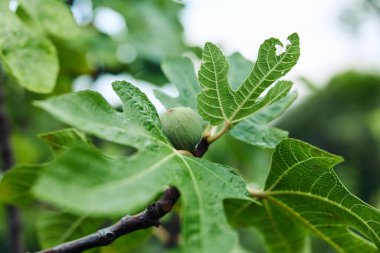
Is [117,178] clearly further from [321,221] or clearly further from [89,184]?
[321,221]

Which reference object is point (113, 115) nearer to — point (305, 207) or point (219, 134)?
point (219, 134)

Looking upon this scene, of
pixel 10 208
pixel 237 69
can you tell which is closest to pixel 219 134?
pixel 237 69

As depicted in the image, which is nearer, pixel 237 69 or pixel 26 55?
pixel 26 55

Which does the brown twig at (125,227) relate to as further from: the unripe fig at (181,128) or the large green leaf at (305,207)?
the large green leaf at (305,207)

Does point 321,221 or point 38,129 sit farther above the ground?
point 321,221

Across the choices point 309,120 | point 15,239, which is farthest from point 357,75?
point 15,239

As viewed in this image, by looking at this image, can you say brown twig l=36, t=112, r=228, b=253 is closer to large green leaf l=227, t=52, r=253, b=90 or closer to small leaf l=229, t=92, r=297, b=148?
small leaf l=229, t=92, r=297, b=148
